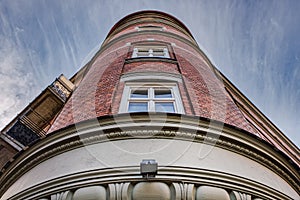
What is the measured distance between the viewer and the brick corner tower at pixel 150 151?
15.8 ft

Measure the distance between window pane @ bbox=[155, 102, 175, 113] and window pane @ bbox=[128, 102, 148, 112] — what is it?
25 centimetres

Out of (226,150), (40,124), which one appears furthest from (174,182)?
(40,124)

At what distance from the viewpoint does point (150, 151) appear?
5348 mm

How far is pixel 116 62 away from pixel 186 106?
3.51m

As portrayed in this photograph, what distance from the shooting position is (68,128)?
19.6ft

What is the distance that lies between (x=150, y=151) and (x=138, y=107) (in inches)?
79.0

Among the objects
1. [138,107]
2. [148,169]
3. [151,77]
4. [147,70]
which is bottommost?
[148,169]

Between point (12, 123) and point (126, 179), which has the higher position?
point (12, 123)

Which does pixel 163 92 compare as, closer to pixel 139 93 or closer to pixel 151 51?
pixel 139 93

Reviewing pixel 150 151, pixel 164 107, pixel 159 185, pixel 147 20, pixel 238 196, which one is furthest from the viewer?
pixel 147 20

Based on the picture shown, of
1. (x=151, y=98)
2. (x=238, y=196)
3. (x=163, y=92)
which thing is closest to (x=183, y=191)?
(x=238, y=196)

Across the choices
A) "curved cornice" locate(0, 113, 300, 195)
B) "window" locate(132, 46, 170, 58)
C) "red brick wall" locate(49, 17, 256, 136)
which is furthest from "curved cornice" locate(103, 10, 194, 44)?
"curved cornice" locate(0, 113, 300, 195)

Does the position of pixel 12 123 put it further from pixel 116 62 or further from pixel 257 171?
pixel 257 171

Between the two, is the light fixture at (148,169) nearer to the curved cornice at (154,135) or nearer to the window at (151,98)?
the curved cornice at (154,135)
